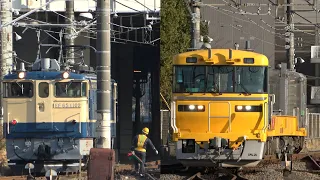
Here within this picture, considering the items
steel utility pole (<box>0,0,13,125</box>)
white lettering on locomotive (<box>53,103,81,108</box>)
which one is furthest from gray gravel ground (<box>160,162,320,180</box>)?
steel utility pole (<box>0,0,13,125</box>)

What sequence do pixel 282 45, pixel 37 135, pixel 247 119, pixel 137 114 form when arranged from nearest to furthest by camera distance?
1. pixel 137 114
2. pixel 247 119
3. pixel 37 135
4. pixel 282 45

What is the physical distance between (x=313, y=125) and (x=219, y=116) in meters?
4.94

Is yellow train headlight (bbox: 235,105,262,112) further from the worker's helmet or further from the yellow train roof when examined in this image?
the worker's helmet

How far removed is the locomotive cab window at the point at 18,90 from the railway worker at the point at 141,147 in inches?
98.3

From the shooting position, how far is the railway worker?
10.7 m

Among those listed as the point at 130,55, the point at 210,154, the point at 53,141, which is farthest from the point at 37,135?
the point at 210,154

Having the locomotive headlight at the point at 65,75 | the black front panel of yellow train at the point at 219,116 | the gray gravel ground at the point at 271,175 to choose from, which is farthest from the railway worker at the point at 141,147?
the locomotive headlight at the point at 65,75

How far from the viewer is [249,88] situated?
10953 mm

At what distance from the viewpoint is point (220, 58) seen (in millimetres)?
11102

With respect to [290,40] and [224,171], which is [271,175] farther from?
[290,40]

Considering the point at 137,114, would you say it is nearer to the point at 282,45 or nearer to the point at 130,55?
the point at 130,55

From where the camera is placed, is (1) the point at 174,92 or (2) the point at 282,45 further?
(2) the point at 282,45

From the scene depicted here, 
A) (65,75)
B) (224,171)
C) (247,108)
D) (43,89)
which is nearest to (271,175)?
(224,171)

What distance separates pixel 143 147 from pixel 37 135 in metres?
2.39
